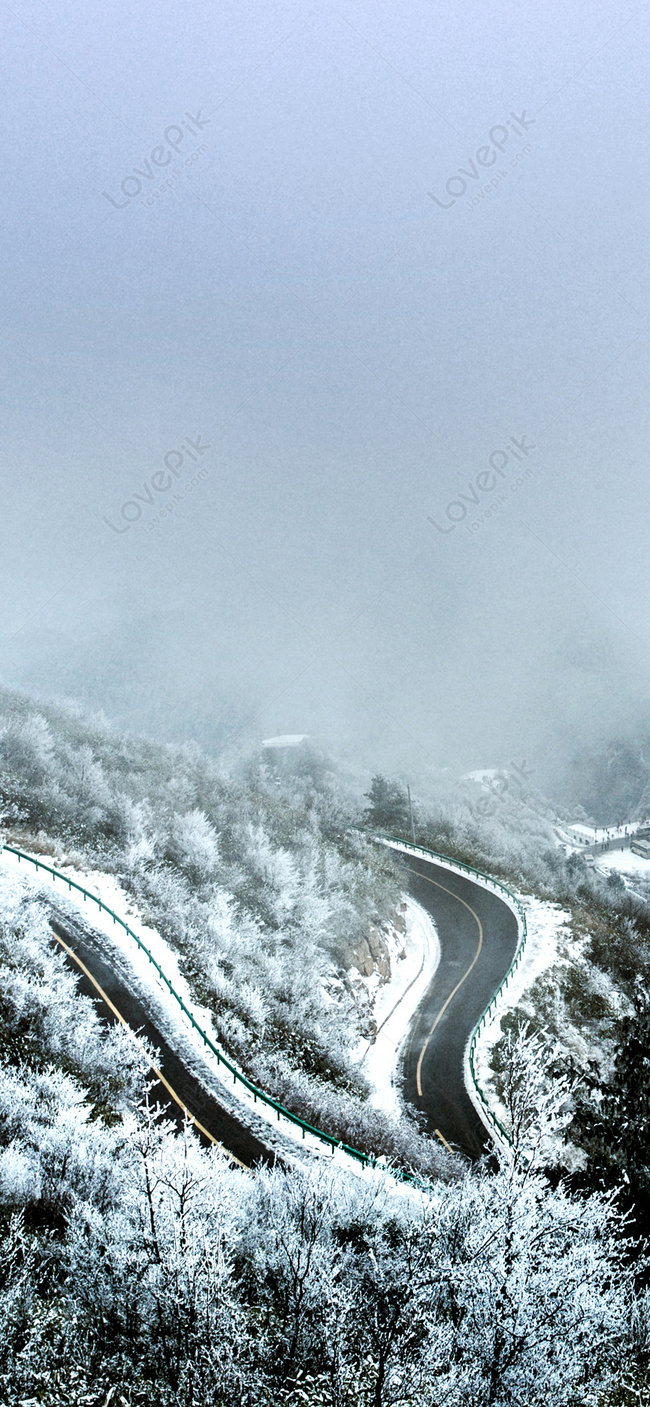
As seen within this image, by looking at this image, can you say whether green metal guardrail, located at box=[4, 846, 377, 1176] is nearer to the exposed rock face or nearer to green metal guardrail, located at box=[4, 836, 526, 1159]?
green metal guardrail, located at box=[4, 836, 526, 1159]

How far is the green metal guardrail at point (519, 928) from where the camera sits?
22.9 metres

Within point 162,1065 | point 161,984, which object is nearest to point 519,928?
point 161,984

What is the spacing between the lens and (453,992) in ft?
102

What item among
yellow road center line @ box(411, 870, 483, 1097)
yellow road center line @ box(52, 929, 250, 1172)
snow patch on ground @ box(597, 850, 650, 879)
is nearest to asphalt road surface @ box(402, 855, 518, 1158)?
yellow road center line @ box(411, 870, 483, 1097)

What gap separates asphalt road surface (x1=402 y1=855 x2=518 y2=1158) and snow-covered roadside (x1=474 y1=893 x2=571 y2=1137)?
2.26ft

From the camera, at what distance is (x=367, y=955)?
106ft

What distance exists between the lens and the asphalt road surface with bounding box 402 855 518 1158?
74.2ft

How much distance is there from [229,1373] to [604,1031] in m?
25.3

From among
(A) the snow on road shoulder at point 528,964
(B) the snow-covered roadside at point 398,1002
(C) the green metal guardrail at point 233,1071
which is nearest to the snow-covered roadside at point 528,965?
(A) the snow on road shoulder at point 528,964

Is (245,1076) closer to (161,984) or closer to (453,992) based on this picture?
(161,984)

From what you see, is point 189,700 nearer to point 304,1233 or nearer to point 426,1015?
point 426,1015

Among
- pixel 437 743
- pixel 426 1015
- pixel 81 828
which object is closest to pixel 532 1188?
pixel 426 1015

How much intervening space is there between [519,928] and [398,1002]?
9.43 metres

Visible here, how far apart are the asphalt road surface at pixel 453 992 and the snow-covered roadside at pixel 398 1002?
47 cm
